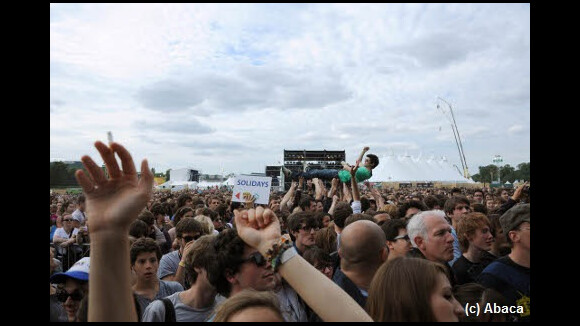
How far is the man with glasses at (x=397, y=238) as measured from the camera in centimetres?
409

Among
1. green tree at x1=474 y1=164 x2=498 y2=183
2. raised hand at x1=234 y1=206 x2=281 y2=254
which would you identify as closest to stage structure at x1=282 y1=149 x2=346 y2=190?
raised hand at x1=234 y1=206 x2=281 y2=254

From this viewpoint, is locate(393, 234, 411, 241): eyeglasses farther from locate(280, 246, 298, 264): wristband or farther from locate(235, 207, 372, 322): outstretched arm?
locate(280, 246, 298, 264): wristband

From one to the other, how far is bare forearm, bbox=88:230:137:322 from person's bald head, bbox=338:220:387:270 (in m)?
1.89

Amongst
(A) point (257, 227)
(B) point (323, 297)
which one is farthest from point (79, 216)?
(B) point (323, 297)

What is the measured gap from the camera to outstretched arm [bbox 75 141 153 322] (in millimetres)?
1442

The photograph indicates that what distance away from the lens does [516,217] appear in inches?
149

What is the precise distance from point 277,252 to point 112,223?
717mm

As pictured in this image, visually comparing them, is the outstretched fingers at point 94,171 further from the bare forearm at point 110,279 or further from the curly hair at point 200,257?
the curly hair at point 200,257

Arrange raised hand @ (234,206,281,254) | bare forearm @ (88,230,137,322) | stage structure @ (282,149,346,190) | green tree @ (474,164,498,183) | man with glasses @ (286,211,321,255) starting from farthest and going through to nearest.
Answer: green tree @ (474,164,498,183) → stage structure @ (282,149,346,190) → man with glasses @ (286,211,321,255) → raised hand @ (234,206,281,254) → bare forearm @ (88,230,137,322)

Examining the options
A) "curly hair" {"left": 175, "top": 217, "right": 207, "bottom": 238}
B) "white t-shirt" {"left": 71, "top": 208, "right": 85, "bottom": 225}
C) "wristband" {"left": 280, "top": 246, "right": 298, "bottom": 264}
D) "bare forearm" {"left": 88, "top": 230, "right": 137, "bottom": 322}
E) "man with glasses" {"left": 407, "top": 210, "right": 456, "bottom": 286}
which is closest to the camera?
"bare forearm" {"left": 88, "top": 230, "right": 137, "bottom": 322}

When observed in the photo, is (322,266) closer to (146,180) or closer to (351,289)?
(351,289)

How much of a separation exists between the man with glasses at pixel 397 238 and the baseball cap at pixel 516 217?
34.7 inches

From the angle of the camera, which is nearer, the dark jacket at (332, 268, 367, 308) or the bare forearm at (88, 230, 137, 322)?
the bare forearm at (88, 230, 137, 322)

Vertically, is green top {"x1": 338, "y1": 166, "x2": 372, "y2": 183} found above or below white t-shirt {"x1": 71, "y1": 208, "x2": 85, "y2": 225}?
above
